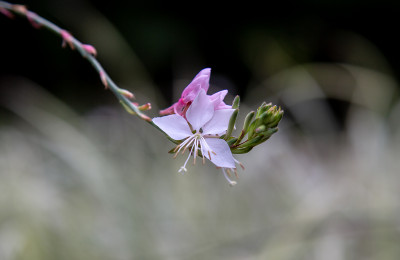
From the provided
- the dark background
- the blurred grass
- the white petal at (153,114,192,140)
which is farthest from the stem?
the dark background

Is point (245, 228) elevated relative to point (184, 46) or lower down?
lower down

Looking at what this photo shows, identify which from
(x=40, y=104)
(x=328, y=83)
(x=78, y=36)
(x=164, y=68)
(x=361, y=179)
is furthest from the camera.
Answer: (x=164, y=68)

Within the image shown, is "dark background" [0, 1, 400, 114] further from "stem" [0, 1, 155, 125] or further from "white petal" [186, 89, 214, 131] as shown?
"white petal" [186, 89, 214, 131]

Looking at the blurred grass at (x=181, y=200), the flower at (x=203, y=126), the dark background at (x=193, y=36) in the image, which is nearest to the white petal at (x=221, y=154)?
the flower at (x=203, y=126)

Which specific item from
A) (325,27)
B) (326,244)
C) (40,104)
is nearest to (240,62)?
(325,27)

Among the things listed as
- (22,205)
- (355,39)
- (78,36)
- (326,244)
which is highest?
(78,36)

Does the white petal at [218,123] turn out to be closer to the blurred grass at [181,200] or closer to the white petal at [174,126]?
the white petal at [174,126]

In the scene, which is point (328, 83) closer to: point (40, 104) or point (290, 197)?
point (290, 197)
